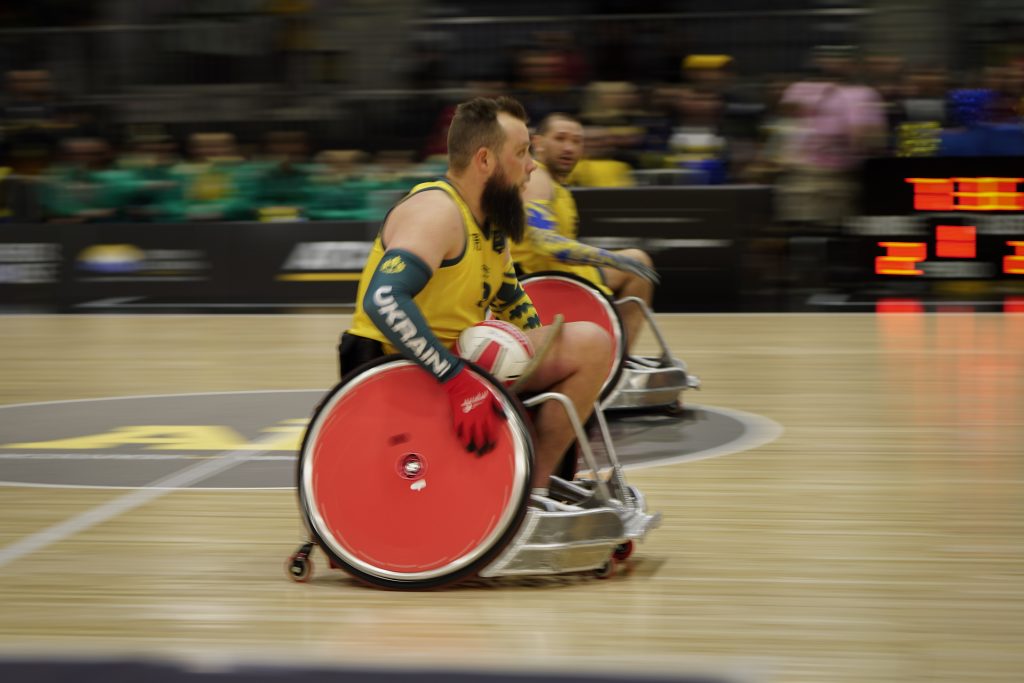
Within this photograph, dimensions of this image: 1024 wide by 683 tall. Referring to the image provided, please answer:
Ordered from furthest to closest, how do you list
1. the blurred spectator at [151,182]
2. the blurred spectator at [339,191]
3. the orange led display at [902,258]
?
the blurred spectator at [151,182]
the blurred spectator at [339,191]
the orange led display at [902,258]

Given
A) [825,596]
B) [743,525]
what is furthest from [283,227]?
[825,596]

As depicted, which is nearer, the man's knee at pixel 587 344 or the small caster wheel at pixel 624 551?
the man's knee at pixel 587 344

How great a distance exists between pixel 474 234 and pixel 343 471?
2.83ft

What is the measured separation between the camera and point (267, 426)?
7699mm

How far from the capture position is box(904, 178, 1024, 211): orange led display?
12547mm

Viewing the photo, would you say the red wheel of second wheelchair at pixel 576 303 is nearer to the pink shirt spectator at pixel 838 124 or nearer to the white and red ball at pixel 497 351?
the white and red ball at pixel 497 351

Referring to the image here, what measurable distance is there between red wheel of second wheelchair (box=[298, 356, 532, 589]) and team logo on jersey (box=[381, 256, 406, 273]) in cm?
27

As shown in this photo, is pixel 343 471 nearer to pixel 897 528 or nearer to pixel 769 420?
pixel 897 528

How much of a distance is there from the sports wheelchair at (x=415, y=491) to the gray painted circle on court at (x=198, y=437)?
1.80 m

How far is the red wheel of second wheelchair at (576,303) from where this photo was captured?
7477 millimetres

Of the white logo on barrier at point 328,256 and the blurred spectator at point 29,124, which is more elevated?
the blurred spectator at point 29,124

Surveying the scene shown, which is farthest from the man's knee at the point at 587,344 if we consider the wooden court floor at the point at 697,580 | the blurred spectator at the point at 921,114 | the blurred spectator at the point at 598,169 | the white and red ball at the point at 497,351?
the blurred spectator at the point at 921,114

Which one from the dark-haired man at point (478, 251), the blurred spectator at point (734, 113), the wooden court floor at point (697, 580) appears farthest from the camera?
the blurred spectator at point (734, 113)

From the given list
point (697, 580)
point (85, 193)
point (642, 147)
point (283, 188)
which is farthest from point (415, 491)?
point (85, 193)
